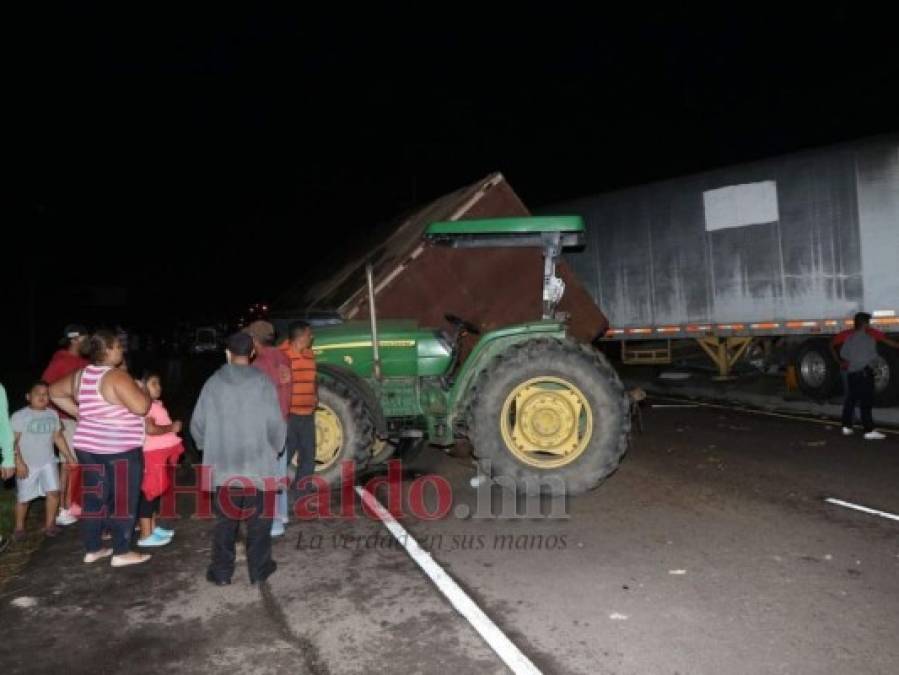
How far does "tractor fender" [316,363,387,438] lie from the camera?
6.79 meters

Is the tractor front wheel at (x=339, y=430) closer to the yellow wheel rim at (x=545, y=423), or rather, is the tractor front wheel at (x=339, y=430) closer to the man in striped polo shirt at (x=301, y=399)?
the man in striped polo shirt at (x=301, y=399)

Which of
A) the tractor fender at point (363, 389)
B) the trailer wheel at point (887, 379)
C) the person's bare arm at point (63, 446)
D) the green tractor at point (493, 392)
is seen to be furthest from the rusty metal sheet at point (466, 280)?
the trailer wheel at point (887, 379)

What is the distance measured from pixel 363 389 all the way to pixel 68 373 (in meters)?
2.49

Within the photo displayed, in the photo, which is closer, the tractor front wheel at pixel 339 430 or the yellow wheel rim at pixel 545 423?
the yellow wheel rim at pixel 545 423

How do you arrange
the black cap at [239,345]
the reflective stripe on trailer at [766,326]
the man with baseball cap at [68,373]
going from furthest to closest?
1. the reflective stripe on trailer at [766,326]
2. the man with baseball cap at [68,373]
3. the black cap at [239,345]

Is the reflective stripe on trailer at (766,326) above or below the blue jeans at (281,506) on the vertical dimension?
above

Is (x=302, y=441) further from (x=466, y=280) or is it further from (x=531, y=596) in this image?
(x=466, y=280)

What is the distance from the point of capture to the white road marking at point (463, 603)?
11.4 feet

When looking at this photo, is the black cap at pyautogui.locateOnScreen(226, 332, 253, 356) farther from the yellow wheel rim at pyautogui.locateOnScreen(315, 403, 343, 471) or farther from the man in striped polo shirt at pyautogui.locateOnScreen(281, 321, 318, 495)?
the yellow wheel rim at pyautogui.locateOnScreen(315, 403, 343, 471)

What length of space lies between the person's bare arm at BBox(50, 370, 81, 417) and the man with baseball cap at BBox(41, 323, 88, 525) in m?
0.35

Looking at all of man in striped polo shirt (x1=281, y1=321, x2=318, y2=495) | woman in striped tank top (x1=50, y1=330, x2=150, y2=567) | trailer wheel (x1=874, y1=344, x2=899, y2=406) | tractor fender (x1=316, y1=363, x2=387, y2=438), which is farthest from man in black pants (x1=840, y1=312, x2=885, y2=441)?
woman in striped tank top (x1=50, y1=330, x2=150, y2=567)

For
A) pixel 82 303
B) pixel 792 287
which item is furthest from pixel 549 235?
pixel 82 303

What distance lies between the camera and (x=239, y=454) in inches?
177

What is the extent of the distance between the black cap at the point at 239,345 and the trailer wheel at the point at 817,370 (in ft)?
37.0
